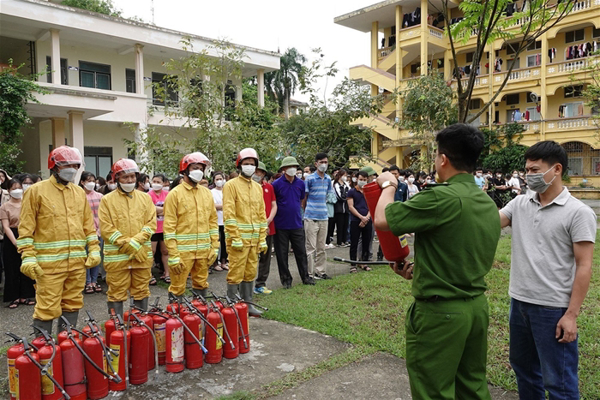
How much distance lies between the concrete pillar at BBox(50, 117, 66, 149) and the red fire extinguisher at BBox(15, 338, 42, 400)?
53.8 feet

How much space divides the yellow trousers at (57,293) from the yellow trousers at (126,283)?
1.36 ft

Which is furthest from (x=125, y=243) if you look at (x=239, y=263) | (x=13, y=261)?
(x=13, y=261)

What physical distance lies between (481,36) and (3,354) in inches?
241

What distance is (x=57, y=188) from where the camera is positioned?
14.5 feet

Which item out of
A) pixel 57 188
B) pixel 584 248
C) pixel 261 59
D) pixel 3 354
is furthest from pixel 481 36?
pixel 261 59

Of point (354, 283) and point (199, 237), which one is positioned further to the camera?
point (354, 283)

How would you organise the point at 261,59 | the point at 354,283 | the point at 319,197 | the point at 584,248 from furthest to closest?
1. the point at 261,59
2. the point at 319,197
3. the point at 354,283
4. the point at 584,248

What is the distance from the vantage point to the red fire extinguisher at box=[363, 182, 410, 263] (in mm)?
2672

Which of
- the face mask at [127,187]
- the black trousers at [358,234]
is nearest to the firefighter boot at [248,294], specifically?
the face mask at [127,187]

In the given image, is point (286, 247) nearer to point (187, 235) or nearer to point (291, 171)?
point (291, 171)

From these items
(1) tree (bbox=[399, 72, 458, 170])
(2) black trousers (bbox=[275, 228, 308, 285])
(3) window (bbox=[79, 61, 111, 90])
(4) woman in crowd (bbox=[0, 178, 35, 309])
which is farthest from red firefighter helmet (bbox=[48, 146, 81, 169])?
(3) window (bbox=[79, 61, 111, 90])

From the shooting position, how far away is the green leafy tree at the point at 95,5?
23.8 m

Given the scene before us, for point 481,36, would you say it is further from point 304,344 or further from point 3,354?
point 3,354

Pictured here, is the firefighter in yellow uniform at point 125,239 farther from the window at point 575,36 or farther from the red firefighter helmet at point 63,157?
the window at point 575,36
